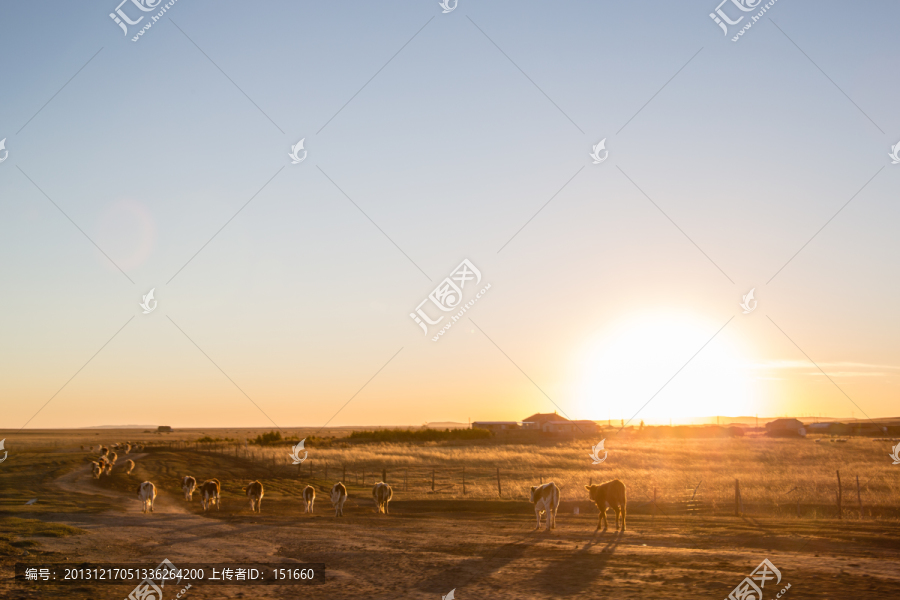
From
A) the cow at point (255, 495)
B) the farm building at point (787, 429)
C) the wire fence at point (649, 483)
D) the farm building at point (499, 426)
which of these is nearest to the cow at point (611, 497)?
the wire fence at point (649, 483)

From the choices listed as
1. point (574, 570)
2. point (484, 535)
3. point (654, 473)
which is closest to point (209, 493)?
point (484, 535)

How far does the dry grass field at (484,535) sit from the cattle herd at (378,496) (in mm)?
685

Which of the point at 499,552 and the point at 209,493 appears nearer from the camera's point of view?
the point at 499,552

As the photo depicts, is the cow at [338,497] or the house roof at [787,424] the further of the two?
the house roof at [787,424]

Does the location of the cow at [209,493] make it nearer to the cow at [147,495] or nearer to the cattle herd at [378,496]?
the cattle herd at [378,496]

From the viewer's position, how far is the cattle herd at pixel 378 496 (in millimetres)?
23000

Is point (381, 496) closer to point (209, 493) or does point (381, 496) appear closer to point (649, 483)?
point (209, 493)

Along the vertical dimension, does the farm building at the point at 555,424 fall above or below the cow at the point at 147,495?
above

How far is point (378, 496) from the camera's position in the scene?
30047 millimetres

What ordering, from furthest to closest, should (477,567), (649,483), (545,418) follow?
(545,418) → (649,483) → (477,567)

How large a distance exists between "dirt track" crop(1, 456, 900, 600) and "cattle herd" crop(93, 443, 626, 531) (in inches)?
35.9

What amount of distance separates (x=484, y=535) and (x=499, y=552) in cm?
369

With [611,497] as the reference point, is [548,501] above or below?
below

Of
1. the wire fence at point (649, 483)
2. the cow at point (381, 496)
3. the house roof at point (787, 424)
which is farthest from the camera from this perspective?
the house roof at point (787, 424)
